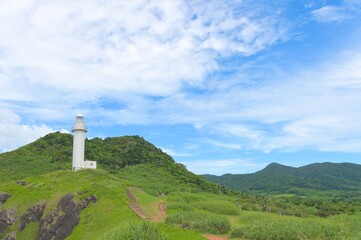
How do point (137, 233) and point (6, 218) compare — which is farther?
point (6, 218)

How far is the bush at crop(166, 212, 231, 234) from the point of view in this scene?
23.3 meters

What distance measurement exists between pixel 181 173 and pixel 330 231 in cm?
5908

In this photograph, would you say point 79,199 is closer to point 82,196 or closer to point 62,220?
point 82,196

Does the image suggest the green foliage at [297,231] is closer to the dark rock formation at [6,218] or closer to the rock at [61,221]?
the rock at [61,221]

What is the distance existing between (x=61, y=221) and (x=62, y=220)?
0.12m

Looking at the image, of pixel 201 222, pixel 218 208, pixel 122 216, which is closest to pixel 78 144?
pixel 218 208

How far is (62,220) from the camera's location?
2916 centimetres

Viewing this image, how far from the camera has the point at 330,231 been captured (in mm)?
20297

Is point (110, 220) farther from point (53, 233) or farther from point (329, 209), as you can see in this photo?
point (329, 209)

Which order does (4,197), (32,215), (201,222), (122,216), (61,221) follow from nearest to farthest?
(201,222), (122,216), (61,221), (32,215), (4,197)

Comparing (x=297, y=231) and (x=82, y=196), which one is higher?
(x=82, y=196)

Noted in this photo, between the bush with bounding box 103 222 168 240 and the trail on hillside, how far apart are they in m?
8.56

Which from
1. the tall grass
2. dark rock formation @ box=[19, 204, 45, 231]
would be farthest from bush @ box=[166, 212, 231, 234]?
dark rock formation @ box=[19, 204, 45, 231]

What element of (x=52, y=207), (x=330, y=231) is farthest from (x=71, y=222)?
(x=330, y=231)
